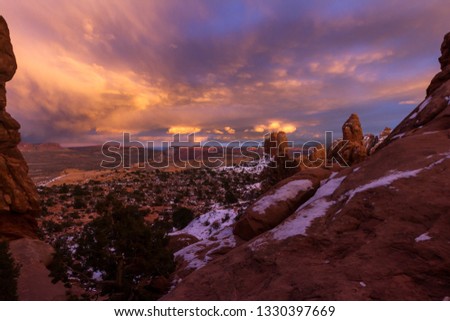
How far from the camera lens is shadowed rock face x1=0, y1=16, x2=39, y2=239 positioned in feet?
66.5

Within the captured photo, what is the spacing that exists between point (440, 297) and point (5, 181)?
24.8m

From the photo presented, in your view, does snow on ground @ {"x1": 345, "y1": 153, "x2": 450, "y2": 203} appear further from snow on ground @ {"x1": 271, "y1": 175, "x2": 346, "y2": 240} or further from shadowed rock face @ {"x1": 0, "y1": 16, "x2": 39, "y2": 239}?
shadowed rock face @ {"x1": 0, "y1": 16, "x2": 39, "y2": 239}

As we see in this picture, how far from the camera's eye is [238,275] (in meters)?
8.23

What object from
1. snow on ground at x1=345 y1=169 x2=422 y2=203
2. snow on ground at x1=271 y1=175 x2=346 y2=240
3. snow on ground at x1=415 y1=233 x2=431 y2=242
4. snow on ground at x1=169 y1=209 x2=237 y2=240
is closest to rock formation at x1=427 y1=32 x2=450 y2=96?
snow on ground at x1=345 y1=169 x2=422 y2=203

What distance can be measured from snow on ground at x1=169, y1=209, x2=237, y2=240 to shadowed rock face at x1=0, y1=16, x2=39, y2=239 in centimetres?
1276

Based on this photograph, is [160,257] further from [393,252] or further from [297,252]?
[393,252]

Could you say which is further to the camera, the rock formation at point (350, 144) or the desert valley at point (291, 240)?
the rock formation at point (350, 144)

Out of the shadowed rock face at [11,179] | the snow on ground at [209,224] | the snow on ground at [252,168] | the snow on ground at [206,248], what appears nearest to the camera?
the snow on ground at [206,248]

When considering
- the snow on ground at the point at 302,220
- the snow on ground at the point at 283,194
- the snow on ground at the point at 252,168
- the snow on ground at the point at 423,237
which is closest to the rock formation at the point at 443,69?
the snow on ground at the point at 283,194

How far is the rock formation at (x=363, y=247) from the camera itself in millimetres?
6340

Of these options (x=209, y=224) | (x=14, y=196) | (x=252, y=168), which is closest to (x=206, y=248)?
(x=209, y=224)

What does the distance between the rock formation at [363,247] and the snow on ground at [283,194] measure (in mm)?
3578

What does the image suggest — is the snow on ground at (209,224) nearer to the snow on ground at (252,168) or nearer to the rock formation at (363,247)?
Answer: the rock formation at (363,247)
